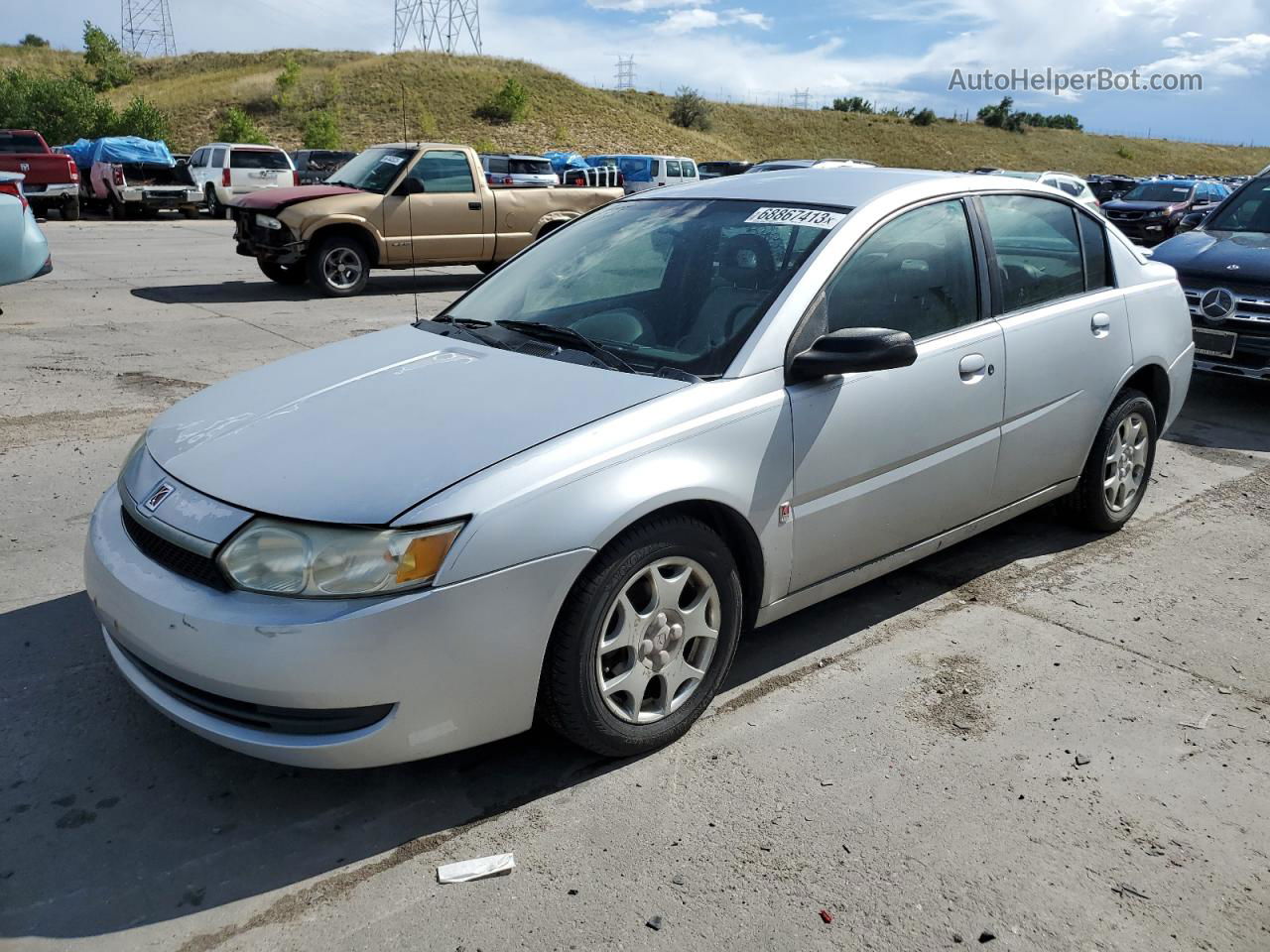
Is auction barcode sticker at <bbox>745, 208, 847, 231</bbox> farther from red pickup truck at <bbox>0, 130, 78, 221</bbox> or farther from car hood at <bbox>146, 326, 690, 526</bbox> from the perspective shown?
red pickup truck at <bbox>0, 130, 78, 221</bbox>

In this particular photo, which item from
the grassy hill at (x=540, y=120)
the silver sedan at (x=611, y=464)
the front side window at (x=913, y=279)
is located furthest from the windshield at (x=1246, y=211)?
the grassy hill at (x=540, y=120)

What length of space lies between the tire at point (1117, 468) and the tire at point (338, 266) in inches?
372

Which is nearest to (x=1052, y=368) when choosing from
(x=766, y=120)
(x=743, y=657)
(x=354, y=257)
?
(x=743, y=657)

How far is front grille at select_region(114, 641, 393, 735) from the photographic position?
2.55 m

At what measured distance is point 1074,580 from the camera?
4.48 meters

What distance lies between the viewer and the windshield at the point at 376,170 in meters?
12.7

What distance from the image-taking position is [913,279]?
378cm

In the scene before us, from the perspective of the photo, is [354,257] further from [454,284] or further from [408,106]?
[408,106]

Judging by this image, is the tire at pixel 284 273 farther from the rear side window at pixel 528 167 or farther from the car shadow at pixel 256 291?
the rear side window at pixel 528 167

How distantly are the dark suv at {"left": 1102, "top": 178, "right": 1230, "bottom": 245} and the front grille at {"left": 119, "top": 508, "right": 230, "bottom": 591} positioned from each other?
80.4 feet

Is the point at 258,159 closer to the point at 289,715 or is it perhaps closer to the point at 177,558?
the point at 177,558

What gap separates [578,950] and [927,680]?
1.72 meters

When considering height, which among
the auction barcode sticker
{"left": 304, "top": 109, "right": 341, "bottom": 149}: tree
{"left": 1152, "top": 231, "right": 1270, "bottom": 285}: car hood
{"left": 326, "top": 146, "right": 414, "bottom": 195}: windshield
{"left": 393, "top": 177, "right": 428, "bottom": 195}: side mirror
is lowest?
{"left": 1152, "top": 231, "right": 1270, "bottom": 285}: car hood

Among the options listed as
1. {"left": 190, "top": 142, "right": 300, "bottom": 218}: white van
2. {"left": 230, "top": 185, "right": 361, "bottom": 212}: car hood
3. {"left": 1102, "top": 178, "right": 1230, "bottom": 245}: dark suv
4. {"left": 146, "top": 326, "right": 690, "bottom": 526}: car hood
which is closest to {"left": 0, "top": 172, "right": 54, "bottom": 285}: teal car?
{"left": 230, "top": 185, "right": 361, "bottom": 212}: car hood
